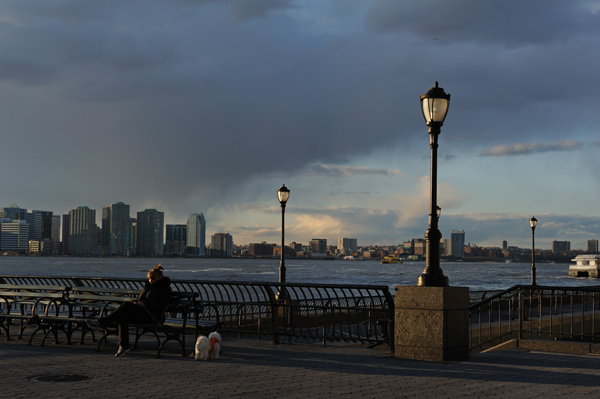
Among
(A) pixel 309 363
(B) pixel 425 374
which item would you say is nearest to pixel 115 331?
(A) pixel 309 363

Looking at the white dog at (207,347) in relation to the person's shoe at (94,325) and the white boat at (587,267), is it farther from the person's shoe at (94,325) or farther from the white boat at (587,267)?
the white boat at (587,267)

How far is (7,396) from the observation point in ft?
22.6

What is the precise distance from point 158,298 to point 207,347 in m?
1.33

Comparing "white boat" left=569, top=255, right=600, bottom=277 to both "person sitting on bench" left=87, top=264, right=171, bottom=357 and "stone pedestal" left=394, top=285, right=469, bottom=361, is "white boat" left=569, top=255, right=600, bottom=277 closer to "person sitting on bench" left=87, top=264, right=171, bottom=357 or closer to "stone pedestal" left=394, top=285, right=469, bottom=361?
"stone pedestal" left=394, top=285, right=469, bottom=361

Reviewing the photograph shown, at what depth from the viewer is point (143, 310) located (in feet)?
34.3

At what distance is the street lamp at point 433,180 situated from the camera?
10.4 metres

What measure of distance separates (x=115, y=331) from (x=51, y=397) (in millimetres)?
3927

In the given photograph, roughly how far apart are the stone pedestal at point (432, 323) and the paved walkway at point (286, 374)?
33 centimetres

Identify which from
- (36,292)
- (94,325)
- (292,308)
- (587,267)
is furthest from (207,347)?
(587,267)

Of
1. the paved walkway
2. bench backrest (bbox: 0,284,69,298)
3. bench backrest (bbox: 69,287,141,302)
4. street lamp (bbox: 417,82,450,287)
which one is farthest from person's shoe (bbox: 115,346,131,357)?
street lamp (bbox: 417,82,450,287)

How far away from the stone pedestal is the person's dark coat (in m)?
4.04

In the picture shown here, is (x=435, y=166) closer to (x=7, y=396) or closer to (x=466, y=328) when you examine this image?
(x=466, y=328)

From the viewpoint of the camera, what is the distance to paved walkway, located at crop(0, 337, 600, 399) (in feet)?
24.3

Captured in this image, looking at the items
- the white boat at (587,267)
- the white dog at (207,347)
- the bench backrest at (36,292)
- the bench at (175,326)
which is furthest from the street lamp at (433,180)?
the white boat at (587,267)
